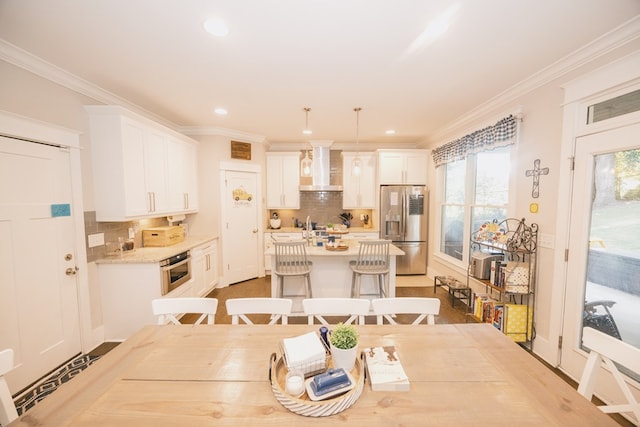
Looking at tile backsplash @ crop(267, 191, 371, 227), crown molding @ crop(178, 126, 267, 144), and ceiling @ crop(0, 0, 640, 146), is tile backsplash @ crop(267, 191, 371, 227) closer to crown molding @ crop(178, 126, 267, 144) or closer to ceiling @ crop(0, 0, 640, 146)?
crown molding @ crop(178, 126, 267, 144)

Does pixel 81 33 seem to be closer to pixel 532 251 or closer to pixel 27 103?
pixel 27 103

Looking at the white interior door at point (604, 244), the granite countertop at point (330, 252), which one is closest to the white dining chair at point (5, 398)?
the granite countertop at point (330, 252)

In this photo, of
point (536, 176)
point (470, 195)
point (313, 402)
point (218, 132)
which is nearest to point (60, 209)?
point (218, 132)

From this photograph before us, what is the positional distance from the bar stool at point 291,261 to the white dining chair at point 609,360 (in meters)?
2.32

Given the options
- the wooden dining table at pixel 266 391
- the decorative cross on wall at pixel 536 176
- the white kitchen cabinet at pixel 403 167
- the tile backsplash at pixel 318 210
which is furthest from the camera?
the tile backsplash at pixel 318 210

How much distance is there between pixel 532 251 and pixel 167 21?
3.55 meters

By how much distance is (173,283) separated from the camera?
9.80 feet

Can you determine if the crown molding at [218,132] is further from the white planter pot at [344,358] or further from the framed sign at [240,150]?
the white planter pot at [344,358]

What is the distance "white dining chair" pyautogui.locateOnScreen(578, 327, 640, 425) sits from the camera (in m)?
1.08

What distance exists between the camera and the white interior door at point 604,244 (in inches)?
70.9

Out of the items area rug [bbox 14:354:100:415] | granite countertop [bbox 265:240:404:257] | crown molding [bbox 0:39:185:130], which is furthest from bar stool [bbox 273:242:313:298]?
crown molding [bbox 0:39:185:130]

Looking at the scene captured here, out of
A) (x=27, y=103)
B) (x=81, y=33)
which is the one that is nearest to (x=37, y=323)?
(x=27, y=103)

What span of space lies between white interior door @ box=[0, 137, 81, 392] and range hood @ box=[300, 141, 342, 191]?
356cm

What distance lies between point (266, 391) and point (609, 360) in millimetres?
1592
